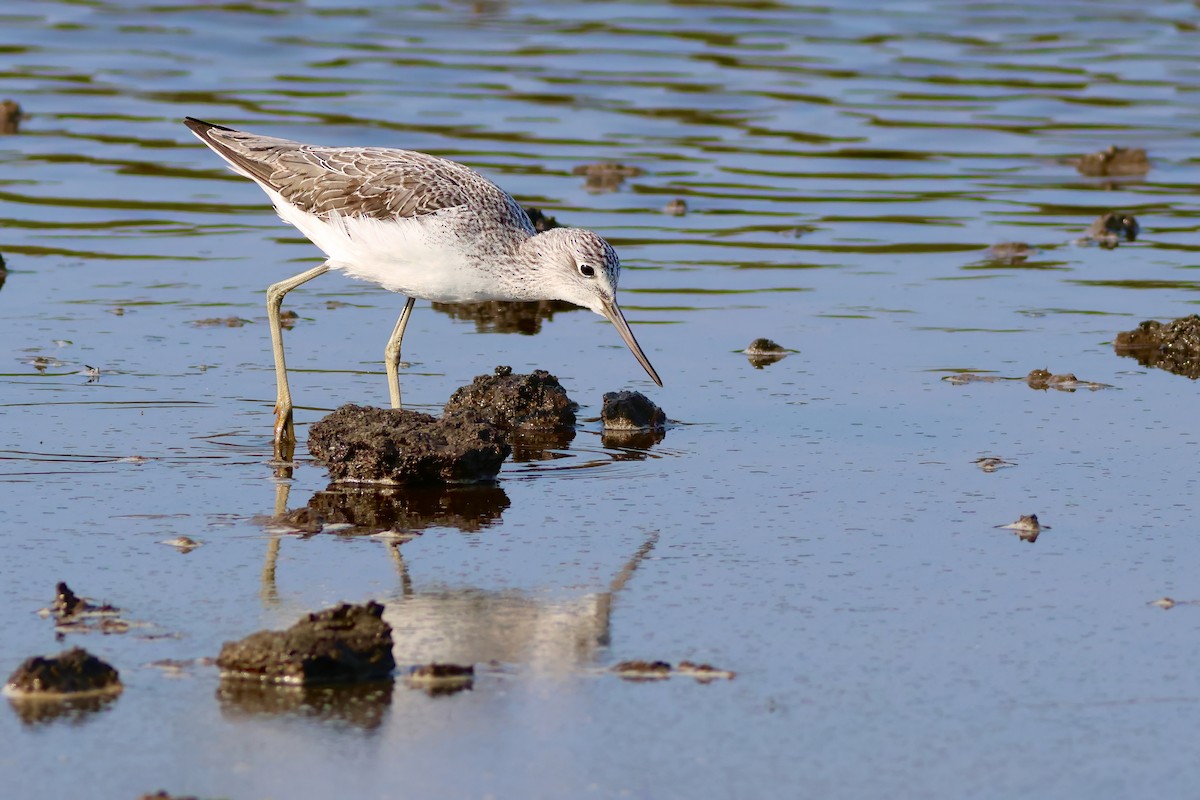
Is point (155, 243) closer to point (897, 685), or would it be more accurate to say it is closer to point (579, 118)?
point (579, 118)

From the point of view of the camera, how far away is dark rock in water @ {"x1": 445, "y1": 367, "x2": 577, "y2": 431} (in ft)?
26.3

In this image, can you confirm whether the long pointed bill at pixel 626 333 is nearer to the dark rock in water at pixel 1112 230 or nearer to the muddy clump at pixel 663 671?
the muddy clump at pixel 663 671

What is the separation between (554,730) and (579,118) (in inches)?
459

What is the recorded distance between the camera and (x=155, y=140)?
14.9 meters

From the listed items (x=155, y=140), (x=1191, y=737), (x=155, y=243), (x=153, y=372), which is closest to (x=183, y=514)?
(x=153, y=372)

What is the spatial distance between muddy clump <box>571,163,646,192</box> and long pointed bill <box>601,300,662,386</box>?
5277 mm

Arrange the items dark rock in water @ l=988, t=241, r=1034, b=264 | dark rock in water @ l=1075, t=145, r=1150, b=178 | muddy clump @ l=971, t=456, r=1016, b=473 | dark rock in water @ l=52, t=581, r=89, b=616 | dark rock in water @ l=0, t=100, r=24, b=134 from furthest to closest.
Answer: dark rock in water @ l=0, t=100, r=24, b=134 < dark rock in water @ l=1075, t=145, r=1150, b=178 < dark rock in water @ l=988, t=241, r=1034, b=264 < muddy clump @ l=971, t=456, r=1016, b=473 < dark rock in water @ l=52, t=581, r=89, b=616

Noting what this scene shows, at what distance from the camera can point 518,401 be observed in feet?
26.3

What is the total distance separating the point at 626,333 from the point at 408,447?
1.49 m

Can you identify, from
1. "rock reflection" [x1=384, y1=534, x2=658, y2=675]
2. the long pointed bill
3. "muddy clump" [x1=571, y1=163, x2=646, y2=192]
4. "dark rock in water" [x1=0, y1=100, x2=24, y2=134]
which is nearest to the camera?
"rock reflection" [x1=384, y1=534, x2=658, y2=675]

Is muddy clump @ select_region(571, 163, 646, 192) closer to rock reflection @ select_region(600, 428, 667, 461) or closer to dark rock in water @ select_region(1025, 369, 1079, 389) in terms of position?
dark rock in water @ select_region(1025, 369, 1079, 389)

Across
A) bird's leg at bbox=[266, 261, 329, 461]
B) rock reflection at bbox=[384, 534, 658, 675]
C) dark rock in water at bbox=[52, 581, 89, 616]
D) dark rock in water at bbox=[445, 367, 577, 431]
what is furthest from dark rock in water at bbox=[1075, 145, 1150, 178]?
dark rock in water at bbox=[52, 581, 89, 616]

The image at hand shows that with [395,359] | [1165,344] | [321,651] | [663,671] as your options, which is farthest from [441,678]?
[1165,344]

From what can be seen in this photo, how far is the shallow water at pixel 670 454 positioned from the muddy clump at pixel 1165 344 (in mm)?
172
